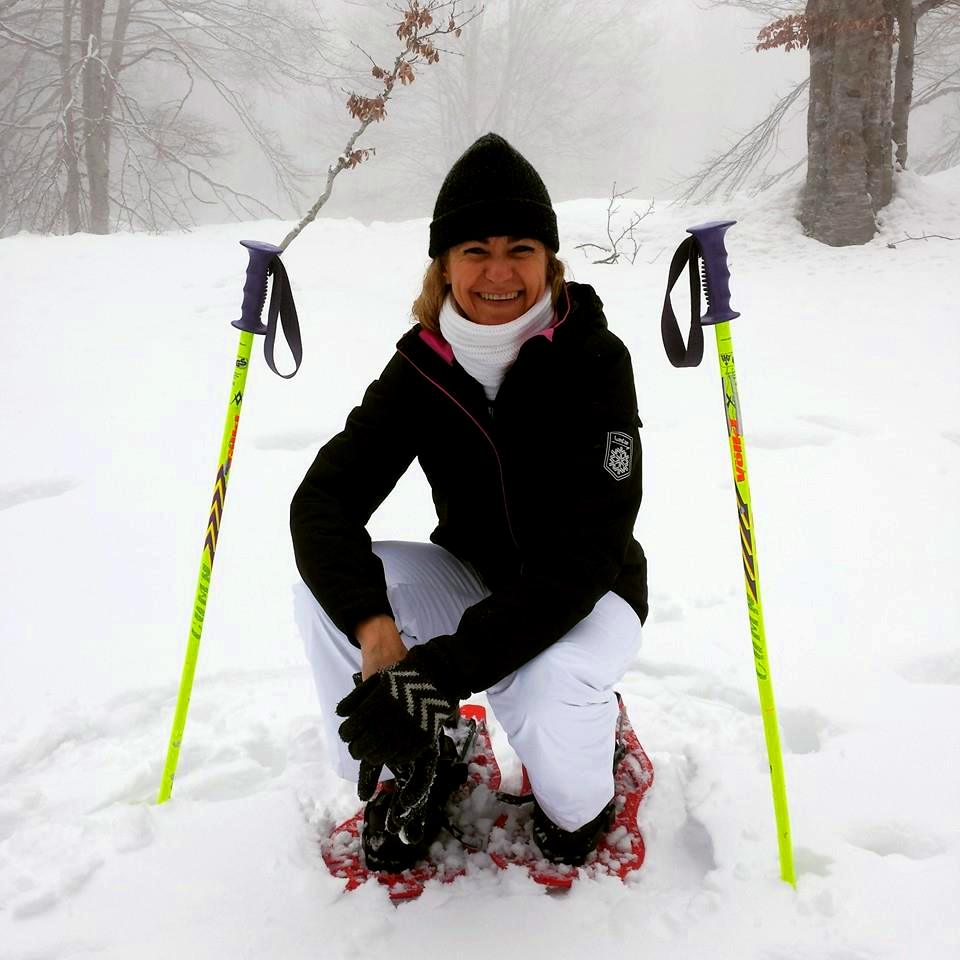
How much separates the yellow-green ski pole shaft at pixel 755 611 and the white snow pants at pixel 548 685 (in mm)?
280

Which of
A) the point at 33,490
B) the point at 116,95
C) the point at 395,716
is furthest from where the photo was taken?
the point at 116,95

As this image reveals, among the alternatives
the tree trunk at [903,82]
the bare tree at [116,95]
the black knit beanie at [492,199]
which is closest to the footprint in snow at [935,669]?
the black knit beanie at [492,199]

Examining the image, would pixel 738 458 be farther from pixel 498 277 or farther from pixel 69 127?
pixel 69 127

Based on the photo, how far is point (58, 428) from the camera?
14.4ft

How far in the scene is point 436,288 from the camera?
1.94 m

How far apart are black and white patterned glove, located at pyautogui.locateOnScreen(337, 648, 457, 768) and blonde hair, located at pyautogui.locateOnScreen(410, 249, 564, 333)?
2.95 feet

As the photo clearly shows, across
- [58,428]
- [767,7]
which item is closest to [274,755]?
[58,428]

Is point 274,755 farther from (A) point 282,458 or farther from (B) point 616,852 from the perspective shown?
(A) point 282,458

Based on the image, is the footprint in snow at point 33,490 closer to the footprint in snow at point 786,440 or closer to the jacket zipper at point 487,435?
the jacket zipper at point 487,435

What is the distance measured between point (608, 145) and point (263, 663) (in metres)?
32.2

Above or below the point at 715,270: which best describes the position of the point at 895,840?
below

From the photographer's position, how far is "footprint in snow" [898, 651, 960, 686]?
243 centimetres

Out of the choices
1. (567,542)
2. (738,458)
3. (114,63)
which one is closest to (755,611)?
(738,458)

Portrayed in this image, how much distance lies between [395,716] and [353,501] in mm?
648
